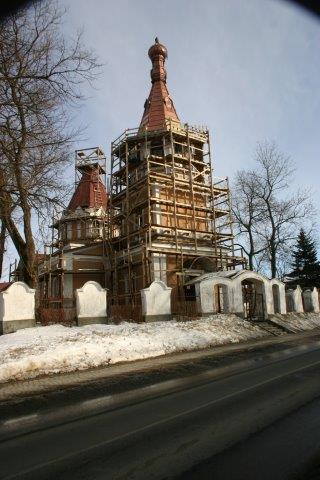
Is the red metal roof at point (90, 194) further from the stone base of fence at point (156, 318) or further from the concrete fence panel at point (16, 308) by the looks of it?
the concrete fence panel at point (16, 308)

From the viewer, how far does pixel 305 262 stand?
4631cm

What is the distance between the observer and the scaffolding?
96.1 feet

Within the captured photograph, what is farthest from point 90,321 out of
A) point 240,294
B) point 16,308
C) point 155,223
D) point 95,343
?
point 155,223

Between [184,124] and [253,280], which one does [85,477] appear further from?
[184,124]

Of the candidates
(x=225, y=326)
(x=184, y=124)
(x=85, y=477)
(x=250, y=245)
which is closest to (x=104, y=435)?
(x=85, y=477)

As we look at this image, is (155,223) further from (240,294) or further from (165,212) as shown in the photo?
(240,294)

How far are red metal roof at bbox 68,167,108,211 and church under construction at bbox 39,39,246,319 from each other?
5.85 m

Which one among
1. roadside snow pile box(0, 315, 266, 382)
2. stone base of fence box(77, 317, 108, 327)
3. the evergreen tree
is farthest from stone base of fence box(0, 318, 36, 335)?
the evergreen tree

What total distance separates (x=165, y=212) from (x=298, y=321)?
11064 mm

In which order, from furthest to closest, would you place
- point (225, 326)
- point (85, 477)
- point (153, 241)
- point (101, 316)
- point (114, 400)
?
1. point (153, 241)
2. point (225, 326)
3. point (101, 316)
4. point (114, 400)
5. point (85, 477)

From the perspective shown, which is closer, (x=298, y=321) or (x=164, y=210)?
(x=298, y=321)

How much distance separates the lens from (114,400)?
26.7 feet

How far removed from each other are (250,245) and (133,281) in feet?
43.5

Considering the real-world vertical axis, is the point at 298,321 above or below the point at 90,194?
below
